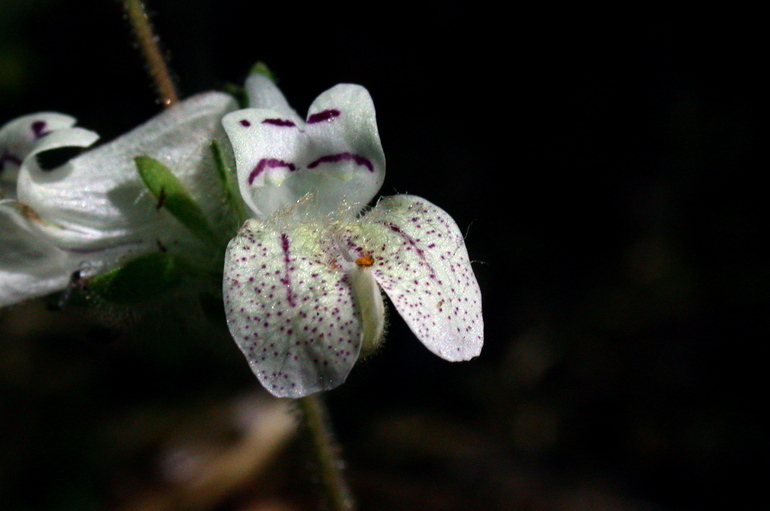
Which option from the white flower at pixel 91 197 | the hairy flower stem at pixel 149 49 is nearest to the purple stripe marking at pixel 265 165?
the white flower at pixel 91 197

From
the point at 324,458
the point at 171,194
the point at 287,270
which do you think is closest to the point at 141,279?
the point at 171,194

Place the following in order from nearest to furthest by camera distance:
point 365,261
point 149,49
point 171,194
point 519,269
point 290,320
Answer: point 290,320, point 365,261, point 171,194, point 149,49, point 519,269

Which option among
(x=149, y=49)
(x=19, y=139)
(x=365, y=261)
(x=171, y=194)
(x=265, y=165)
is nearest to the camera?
(x=365, y=261)

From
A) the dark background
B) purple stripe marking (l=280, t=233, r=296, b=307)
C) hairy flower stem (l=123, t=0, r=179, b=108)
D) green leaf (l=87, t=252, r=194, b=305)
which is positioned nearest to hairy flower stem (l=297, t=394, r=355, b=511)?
green leaf (l=87, t=252, r=194, b=305)

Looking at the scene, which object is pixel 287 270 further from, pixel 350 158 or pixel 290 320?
pixel 350 158

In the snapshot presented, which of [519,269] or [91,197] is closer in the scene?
[91,197]

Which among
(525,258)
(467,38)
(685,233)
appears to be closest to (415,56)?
(467,38)
